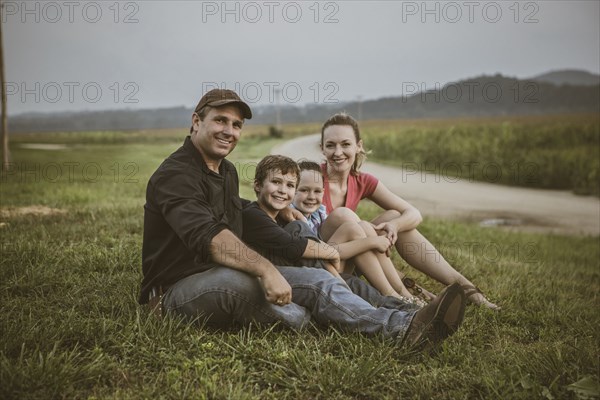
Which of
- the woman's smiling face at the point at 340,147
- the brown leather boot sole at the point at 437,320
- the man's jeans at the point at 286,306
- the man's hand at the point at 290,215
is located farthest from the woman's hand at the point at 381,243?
the brown leather boot sole at the point at 437,320

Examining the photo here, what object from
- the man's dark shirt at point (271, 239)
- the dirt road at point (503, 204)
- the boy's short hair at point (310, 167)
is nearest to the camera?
the man's dark shirt at point (271, 239)

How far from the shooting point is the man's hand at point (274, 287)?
8.75ft

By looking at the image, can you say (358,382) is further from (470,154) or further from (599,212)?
(470,154)

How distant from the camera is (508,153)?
18672 millimetres

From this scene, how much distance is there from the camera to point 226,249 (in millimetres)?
2625

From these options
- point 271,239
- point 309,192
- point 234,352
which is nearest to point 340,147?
point 309,192

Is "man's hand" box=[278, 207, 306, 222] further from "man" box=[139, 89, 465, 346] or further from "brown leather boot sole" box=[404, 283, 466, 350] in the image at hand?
"brown leather boot sole" box=[404, 283, 466, 350]

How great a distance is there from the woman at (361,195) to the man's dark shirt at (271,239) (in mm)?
926

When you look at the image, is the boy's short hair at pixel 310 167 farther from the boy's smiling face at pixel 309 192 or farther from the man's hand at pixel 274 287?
the man's hand at pixel 274 287

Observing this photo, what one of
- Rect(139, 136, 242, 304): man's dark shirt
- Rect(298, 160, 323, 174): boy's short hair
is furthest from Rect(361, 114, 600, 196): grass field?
Rect(139, 136, 242, 304): man's dark shirt

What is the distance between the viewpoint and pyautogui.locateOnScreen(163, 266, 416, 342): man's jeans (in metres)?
2.80

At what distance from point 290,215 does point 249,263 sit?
1.06 meters

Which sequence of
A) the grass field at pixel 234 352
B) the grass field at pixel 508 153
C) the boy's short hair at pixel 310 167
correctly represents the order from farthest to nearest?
the grass field at pixel 508 153
the boy's short hair at pixel 310 167
the grass field at pixel 234 352

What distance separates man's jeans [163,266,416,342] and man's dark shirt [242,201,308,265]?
0.23 metres
